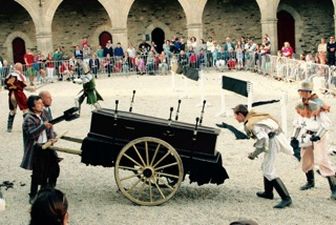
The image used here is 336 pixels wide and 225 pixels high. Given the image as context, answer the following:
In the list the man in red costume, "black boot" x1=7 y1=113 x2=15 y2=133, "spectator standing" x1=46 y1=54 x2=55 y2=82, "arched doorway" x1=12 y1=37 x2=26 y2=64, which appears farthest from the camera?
"arched doorway" x1=12 y1=37 x2=26 y2=64

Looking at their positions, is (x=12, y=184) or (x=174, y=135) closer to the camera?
(x=174, y=135)

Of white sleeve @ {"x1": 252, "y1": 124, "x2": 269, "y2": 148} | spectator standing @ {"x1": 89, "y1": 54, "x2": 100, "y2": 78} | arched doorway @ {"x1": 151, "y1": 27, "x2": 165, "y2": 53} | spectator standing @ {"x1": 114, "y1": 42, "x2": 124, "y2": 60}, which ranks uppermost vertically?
arched doorway @ {"x1": 151, "y1": 27, "x2": 165, "y2": 53}

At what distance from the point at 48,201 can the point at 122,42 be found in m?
25.3

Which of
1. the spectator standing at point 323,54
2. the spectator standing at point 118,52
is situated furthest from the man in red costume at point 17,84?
the spectator standing at point 118,52

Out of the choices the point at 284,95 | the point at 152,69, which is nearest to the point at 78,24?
the point at 152,69

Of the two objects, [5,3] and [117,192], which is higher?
[5,3]

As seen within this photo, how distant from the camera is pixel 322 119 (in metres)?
9.02

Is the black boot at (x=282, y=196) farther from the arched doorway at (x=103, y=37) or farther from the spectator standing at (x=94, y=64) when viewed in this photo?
the arched doorway at (x=103, y=37)

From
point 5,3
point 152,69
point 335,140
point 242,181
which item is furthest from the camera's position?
point 5,3

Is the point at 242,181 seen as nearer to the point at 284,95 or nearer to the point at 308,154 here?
the point at 308,154

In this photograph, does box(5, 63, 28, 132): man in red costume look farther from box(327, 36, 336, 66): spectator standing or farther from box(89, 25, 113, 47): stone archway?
box(89, 25, 113, 47): stone archway

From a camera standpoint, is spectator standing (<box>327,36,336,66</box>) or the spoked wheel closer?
the spoked wheel

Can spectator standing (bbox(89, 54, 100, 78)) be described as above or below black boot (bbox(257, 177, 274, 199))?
above

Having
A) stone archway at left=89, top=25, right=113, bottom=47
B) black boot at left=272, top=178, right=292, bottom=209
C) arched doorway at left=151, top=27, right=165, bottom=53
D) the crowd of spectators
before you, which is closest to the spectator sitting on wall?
the crowd of spectators
